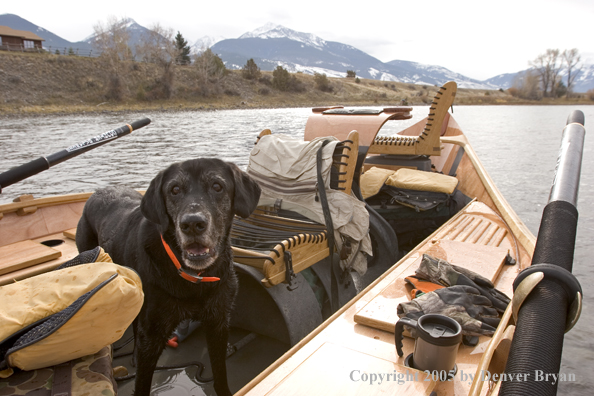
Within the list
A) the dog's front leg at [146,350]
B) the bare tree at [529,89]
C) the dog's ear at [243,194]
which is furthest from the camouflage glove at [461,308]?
the bare tree at [529,89]

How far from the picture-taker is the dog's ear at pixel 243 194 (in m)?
2.96

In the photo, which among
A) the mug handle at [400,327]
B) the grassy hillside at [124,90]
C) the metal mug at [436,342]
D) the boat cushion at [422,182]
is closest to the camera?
the metal mug at [436,342]

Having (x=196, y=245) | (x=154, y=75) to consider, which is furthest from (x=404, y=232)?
(x=154, y=75)

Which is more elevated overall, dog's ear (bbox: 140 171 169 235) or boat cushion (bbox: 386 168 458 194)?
dog's ear (bbox: 140 171 169 235)

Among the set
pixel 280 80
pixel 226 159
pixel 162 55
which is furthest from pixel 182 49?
pixel 226 159

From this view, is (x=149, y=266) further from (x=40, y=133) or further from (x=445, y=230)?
(x=40, y=133)

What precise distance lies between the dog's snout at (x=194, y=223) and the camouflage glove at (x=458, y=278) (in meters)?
1.87

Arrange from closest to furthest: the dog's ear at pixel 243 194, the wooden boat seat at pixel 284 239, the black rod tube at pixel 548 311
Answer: the black rod tube at pixel 548 311, the dog's ear at pixel 243 194, the wooden boat seat at pixel 284 239

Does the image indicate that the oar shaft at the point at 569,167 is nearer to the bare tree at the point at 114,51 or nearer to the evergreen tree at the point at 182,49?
the bare tree at the point at 114,51

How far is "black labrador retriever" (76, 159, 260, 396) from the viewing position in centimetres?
260

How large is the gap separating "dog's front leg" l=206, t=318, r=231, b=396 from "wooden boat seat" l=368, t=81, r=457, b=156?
501 centimetres

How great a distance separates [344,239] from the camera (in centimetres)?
427

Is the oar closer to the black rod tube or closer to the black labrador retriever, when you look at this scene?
the black labrador retriever

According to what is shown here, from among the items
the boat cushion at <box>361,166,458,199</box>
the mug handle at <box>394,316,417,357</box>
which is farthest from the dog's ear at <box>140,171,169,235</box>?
the boat cushion at <box>361,166,458,199</box>
